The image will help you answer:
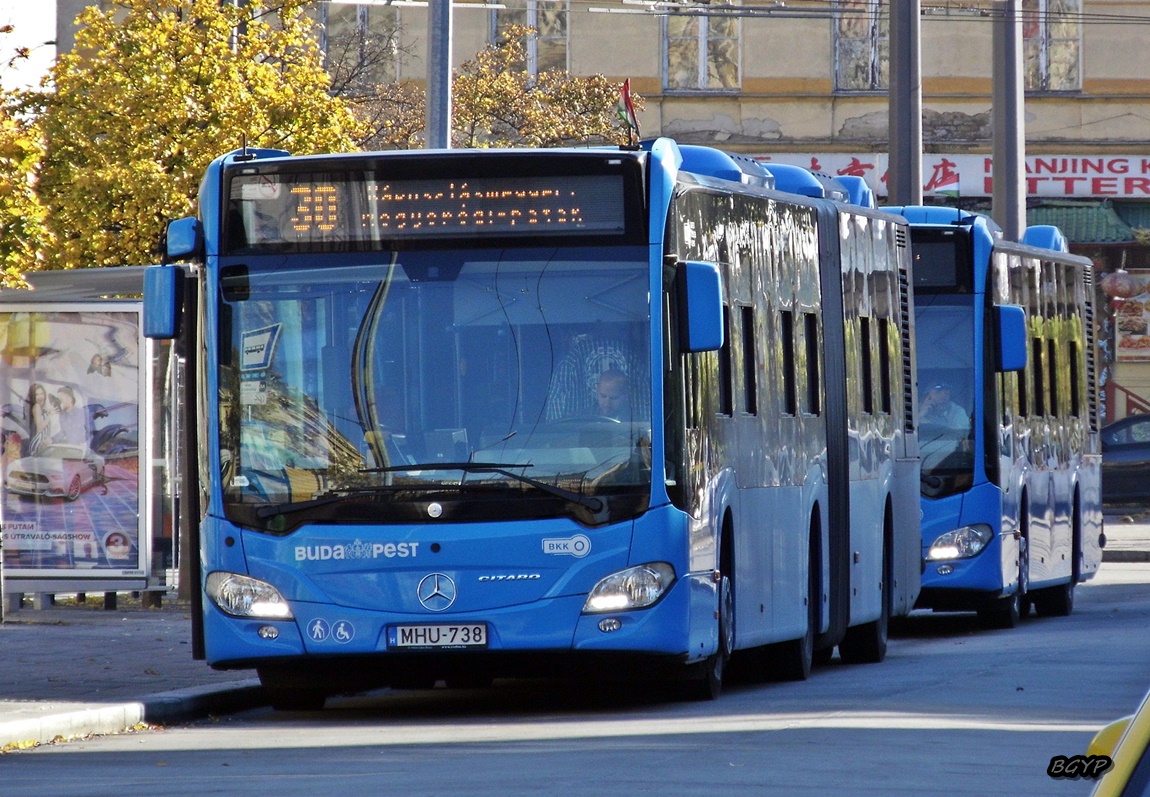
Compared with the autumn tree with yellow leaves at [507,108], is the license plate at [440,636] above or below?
below

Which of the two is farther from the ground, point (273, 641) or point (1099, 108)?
point (1099, 108)

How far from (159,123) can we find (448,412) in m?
12.9

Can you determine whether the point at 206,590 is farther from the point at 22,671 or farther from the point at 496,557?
the point at 22,671

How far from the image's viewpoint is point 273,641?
38.8 ft

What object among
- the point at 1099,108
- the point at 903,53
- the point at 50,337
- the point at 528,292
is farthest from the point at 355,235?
the point at 1099,108

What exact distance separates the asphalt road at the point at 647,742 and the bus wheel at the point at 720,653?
0.37ft

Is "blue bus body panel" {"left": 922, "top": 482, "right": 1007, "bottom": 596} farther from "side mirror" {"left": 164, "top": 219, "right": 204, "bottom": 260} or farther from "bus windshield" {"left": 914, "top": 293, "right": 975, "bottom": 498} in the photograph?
"side mirror" {"left": 164, "top": 219, "right": 204, "bottom": 260}

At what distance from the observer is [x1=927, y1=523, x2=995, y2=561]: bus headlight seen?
771 inches

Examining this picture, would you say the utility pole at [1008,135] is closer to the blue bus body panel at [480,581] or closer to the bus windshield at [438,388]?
the bus windshield at [438,388]

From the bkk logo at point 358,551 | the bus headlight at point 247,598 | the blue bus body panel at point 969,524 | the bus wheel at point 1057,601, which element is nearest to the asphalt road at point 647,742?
the bus headlight at point 247,598

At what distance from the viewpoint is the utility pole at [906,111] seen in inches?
1035

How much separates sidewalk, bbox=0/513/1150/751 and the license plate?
1456mm

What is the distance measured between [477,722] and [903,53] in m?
15.6

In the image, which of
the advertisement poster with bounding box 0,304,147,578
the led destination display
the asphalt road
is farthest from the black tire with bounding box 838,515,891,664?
the advertisement poster with bounding box 0,304,147,578
